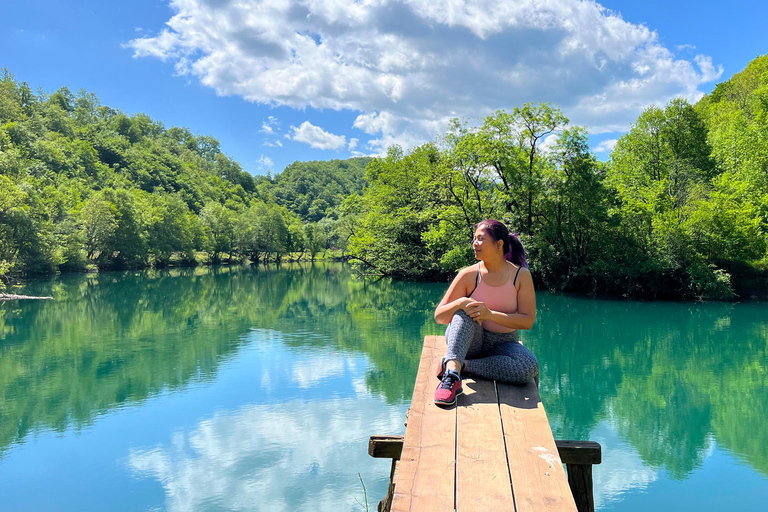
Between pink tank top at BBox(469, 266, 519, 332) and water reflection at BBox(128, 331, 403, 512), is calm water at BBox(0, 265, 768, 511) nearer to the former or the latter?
water reflection at BBox(128, 331, 403, 512)

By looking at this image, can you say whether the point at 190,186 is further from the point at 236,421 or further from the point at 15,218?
the point at 236,421

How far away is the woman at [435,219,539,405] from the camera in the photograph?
3.42m

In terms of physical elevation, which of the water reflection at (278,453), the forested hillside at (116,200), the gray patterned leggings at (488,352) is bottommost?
the water reflection at (278,453)

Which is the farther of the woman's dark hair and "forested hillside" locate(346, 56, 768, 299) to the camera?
"forested hillside" locate(346, 56, 768, 299)

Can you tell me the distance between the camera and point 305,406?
29.5ft

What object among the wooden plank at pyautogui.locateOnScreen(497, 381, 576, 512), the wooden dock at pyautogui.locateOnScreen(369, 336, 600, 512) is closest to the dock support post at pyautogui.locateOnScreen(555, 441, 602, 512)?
the wooden dock at pyautogui.locateOnScreen(369, 336, 600, 512)

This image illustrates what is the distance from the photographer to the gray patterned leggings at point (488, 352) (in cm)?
333

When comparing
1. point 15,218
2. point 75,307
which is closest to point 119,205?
point 15,218

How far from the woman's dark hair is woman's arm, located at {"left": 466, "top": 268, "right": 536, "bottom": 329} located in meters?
0.12

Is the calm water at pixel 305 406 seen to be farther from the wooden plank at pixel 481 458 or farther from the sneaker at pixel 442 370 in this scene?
the wooden plank at pixel 481 458

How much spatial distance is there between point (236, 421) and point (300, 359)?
4320 millimetres

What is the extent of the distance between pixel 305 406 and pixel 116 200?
4833 centimetres

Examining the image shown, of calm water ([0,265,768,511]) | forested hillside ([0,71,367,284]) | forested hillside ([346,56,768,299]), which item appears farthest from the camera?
forested hillside ([0,71,367,284])

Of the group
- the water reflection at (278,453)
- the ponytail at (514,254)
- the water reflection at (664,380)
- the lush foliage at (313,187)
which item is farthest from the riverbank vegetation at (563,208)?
the lush foliage at (313,187)
